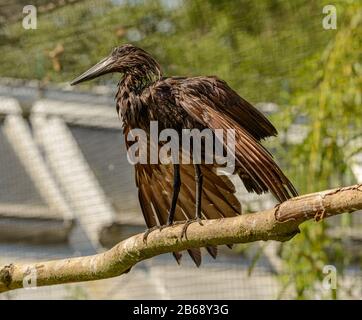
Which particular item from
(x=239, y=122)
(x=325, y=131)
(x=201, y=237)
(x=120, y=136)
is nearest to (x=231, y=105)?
(x=239, y=122)

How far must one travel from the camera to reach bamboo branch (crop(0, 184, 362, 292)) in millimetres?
1412

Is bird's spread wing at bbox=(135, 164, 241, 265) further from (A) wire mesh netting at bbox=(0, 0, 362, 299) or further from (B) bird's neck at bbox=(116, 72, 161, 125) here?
(A) wire mesh netting at bbox=(0, 0, 362, 299)

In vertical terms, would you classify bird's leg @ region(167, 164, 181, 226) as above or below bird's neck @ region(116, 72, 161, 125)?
below

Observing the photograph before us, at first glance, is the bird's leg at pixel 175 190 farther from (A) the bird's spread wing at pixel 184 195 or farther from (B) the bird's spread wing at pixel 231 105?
(B) the bird's spread wing at pixel 231 105

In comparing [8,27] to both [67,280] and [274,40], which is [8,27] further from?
[67,280]

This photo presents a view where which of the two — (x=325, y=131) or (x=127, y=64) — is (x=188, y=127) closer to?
(x=127, y=64)

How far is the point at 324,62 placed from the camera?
2627 millimetres

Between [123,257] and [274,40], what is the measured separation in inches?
53.1

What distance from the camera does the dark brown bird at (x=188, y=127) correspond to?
5.71ft

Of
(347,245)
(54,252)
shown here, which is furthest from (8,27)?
(347,245)

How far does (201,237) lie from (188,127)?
10.7 inches

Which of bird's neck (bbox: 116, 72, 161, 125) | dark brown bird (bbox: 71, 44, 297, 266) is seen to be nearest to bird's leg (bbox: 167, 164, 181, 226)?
dark brown bird (bbox: 71, 44, 297, 266)

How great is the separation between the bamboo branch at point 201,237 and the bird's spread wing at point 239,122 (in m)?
0.12

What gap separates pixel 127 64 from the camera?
2.01 metres
